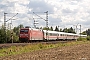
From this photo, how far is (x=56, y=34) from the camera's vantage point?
3056 inches

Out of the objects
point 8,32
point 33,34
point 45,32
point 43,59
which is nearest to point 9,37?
point 8,32

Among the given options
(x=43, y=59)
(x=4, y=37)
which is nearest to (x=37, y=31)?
(x=4, y=37)

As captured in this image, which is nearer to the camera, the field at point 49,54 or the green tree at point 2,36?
the field at point 49,54

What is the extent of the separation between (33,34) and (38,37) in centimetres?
459

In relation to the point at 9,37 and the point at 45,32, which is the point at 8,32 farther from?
the point at 45,32

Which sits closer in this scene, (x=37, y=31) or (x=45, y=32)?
(x=37, y=31)

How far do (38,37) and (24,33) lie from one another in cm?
746

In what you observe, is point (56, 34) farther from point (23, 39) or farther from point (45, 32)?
point (23, 39)

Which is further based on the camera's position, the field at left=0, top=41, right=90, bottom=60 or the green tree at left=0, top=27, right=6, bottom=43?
the green tree at left=0, top=27, right=6, bottom=43

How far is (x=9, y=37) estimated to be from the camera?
71.9 m

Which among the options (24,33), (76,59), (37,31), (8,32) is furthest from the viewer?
(8,32)

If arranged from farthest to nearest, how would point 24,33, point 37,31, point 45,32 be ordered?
point 45,32
point 37,31
point 24,33

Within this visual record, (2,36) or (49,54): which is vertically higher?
(2,36)

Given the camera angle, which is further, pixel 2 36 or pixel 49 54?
pixel 2 36
